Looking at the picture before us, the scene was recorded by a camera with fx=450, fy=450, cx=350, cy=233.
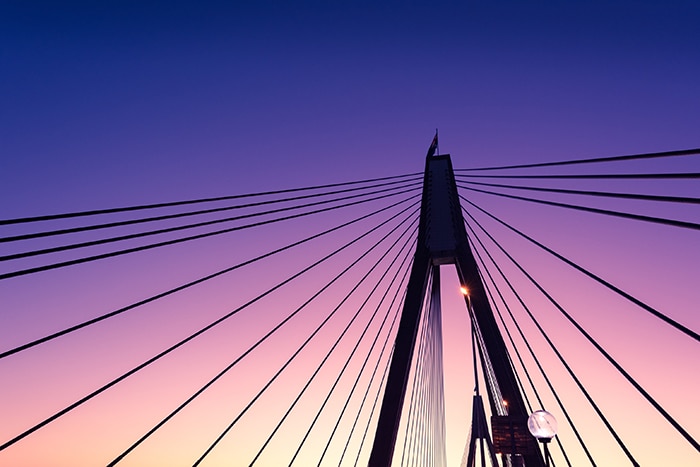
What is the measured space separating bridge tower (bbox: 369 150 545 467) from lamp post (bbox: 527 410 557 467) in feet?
1.59

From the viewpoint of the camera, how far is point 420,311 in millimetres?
7602

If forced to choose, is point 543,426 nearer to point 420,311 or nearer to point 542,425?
point 542,425

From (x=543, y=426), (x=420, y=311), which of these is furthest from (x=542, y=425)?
(x=420, y=311)

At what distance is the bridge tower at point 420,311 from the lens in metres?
6.10

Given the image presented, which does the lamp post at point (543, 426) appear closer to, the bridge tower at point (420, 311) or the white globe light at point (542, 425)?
the white globe light at point (542, 425)

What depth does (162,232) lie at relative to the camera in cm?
448

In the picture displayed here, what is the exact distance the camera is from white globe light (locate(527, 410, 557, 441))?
4.91 meters

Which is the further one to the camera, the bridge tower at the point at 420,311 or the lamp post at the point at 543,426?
the bridge tower at the point at 420,311

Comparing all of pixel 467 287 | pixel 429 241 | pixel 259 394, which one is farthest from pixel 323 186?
pixel 259 394

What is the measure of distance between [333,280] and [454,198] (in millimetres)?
3456

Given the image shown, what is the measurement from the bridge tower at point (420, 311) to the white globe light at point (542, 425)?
518 mm

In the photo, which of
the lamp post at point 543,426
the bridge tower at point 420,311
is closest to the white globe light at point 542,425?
the lamp post at point 543,426

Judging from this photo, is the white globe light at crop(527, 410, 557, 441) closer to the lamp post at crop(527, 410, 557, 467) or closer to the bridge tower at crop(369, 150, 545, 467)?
the lamp post at crop(527, 410, 557, 467)

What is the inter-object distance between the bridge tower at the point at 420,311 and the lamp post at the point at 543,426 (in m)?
0.48
